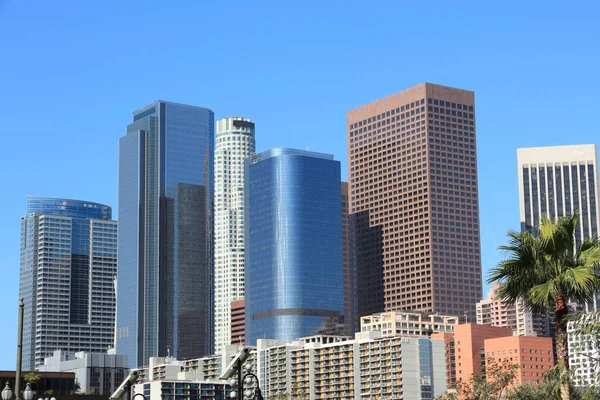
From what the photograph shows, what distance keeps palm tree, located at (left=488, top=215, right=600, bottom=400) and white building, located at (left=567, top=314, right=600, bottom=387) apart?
1.11m

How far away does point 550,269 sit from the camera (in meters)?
34.2

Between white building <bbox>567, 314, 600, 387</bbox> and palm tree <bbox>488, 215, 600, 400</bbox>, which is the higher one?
palm tree <bbox>488, 215, 600, 400</bbox>

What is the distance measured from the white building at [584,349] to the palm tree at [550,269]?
3.63 feet

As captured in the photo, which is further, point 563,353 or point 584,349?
point 563,353

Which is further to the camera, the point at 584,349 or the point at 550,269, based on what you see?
the point at 550,269

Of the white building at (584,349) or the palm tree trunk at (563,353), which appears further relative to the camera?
the palm tree trunk at (563,353)

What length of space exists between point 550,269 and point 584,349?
4.10 meters

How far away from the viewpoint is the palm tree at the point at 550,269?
3356 cm

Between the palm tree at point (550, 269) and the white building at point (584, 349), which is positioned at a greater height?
the palm tree at point (550, 269)

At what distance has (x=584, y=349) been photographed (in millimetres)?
30516

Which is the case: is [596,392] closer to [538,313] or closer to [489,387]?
[538,313]

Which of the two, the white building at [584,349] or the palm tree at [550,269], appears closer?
the white building at [584,349]

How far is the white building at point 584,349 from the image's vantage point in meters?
29.5

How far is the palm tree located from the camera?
33.6 m
